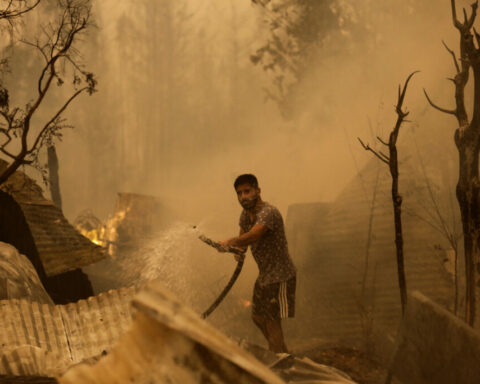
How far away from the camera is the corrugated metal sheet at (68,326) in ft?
4.66

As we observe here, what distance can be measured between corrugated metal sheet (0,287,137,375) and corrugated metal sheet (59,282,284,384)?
2.97 feet

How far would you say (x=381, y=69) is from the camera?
743 inches

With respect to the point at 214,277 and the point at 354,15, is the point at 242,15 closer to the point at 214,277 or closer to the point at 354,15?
the point at 354,15

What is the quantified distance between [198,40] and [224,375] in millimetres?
58102

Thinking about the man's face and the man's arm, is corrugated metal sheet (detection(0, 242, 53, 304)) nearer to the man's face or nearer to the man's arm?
the man's arm

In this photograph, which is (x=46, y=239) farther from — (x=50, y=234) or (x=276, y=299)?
(x=276, y=299)

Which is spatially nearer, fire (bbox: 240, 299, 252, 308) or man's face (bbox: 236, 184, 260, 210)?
man's face (bbox: 236, 184, 260, 210)

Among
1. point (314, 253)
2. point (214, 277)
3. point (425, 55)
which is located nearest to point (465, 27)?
point (314, 253)

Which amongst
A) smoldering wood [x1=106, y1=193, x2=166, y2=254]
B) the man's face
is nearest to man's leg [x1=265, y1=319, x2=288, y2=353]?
the man's face

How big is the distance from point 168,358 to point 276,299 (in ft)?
12.3

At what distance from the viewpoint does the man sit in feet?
13.3

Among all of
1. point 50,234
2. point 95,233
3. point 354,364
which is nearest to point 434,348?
point 354,364

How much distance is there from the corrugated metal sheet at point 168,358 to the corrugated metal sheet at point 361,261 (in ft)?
29.8

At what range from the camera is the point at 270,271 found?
4.12 m
